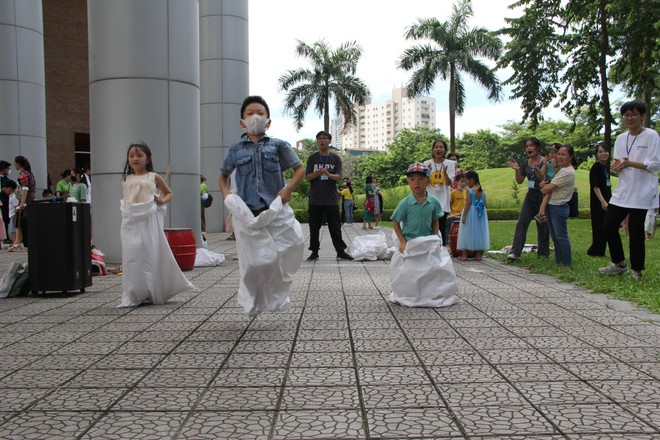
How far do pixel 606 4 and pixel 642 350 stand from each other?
1916cm

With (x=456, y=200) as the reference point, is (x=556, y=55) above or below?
above

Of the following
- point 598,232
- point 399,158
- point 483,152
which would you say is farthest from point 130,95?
point 483,152

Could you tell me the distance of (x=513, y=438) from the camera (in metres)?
2.70

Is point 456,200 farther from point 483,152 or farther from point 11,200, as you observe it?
point 483,152

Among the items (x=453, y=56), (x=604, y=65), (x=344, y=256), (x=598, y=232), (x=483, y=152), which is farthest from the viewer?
(x=483, y=152)

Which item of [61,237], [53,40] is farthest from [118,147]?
[53,40]

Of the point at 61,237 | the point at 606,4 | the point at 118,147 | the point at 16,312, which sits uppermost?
the point at 606,4

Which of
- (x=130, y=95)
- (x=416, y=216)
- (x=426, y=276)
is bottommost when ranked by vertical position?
(x=426, y=276)

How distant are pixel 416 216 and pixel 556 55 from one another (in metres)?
18.2

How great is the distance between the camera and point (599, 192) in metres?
9.83

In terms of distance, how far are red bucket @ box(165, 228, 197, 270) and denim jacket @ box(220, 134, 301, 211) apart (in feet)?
13.3

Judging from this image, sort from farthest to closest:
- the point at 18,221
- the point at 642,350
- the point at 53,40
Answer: the point at 53,40
the point at 18,221
the point at 642,350

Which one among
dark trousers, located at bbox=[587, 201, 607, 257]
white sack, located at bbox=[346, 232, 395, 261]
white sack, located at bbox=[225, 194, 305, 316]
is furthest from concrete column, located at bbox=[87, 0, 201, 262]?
dark trousers, located at bbox=[587, 201, 607, 257]

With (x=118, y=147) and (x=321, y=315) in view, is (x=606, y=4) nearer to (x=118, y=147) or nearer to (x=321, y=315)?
(x=118, y=147)
